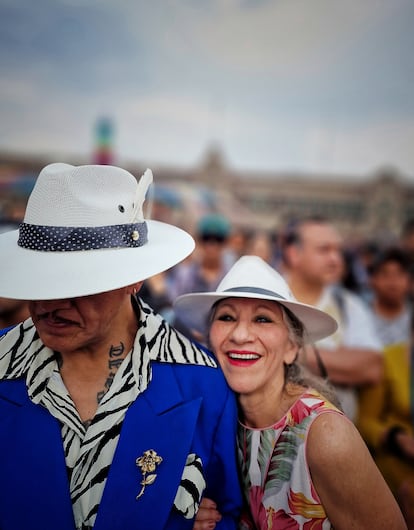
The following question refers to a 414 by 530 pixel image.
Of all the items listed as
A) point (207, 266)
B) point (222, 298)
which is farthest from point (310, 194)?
point (222, 298)

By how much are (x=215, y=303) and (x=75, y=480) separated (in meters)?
0.82

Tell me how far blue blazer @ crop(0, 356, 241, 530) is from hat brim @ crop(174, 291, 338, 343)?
0.36 m

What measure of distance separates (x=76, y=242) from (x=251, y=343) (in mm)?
729

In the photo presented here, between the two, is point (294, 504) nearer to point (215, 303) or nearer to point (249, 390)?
point (249, 390)

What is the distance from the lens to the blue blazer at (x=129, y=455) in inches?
50.4

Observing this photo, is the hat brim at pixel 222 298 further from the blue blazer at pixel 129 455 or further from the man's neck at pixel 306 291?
the man's neck at pixel 306 291

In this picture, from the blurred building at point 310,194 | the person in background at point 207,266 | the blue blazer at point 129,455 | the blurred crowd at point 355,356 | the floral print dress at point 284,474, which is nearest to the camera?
the blue blazer at point 129,455

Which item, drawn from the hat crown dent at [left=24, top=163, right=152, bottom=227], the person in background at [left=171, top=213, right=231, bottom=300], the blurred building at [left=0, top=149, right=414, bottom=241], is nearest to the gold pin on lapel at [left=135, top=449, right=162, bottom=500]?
the hat crown dent at [left=24, top=163, right=152, bottom=227]

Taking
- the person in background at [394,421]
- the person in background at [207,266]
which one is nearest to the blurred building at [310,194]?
the person in background at [207,266]

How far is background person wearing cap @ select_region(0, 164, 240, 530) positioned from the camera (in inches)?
49.1

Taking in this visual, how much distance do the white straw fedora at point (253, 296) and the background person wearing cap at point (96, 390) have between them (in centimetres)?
28

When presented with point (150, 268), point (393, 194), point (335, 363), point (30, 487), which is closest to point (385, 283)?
point (335, 363)

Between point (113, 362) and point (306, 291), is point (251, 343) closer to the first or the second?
point (113, 362)

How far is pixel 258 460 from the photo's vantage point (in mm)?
1518
